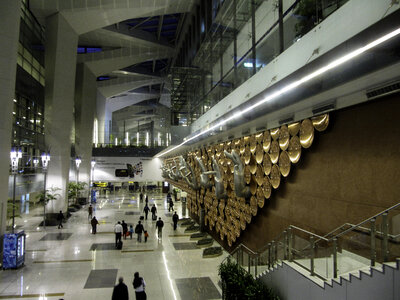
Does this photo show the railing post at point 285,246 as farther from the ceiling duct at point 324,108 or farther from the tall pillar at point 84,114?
the tall pillar at point 84,114

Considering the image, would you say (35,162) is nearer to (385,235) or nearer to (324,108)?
(324,108)

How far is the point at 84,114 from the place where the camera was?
97.8ft

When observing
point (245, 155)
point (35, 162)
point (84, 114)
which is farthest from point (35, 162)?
point (245, 155)

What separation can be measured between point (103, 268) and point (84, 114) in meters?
21.9

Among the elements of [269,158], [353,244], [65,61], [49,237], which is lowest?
[49,237]

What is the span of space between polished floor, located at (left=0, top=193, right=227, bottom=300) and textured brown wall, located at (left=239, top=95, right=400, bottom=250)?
3261 mm

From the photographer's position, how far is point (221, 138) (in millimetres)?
13398

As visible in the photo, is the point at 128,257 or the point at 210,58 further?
the point at 210,58

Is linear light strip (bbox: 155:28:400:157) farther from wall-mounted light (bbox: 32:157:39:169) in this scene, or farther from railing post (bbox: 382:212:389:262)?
wall-mounted light (bbox: 32:157:39:169)

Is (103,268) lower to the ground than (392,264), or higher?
lower

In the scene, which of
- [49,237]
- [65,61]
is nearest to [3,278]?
[49,237]

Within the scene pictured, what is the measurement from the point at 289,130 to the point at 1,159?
9232 millimetres

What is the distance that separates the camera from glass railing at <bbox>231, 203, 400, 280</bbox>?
393cm

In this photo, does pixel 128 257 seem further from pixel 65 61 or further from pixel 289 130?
pixel 65 61
